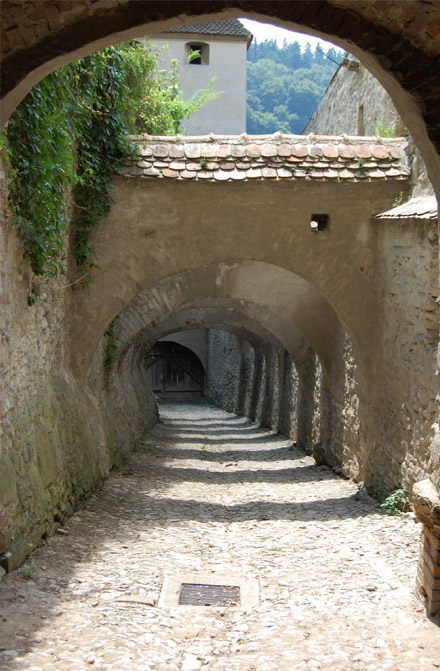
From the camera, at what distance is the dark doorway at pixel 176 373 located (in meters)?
30.4

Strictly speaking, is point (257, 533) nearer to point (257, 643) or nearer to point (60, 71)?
point (257, 643)

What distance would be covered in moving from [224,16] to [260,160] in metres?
5.19

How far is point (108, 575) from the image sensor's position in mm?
5117

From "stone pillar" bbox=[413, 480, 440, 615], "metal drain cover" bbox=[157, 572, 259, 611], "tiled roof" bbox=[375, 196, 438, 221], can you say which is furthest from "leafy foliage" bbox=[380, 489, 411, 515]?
"tiled roof" bbox=[375, 196, 438, 221]

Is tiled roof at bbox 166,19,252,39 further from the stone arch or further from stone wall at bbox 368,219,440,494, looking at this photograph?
the stone arch

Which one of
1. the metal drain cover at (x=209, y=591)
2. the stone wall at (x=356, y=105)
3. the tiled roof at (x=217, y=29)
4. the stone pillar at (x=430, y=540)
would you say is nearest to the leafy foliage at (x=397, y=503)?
the metal drain cover at (x=209, y=591)

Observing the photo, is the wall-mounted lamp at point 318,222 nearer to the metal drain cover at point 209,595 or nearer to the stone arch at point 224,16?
the metal drain cover at point 209,595

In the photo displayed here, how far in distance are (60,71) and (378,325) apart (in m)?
4.51

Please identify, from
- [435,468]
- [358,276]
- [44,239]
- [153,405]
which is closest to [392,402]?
[358,276]

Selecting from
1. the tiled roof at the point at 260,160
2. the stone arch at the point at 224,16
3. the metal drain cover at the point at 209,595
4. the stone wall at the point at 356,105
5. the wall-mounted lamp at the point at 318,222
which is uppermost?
the stone wall at the point at 356,105

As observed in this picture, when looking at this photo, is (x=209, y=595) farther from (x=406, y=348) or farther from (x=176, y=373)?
(x=176, y=373)

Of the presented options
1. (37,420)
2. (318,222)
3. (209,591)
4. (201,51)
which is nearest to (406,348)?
(318,222)

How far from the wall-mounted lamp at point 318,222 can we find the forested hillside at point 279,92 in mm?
48832

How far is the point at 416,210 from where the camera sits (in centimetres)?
698
